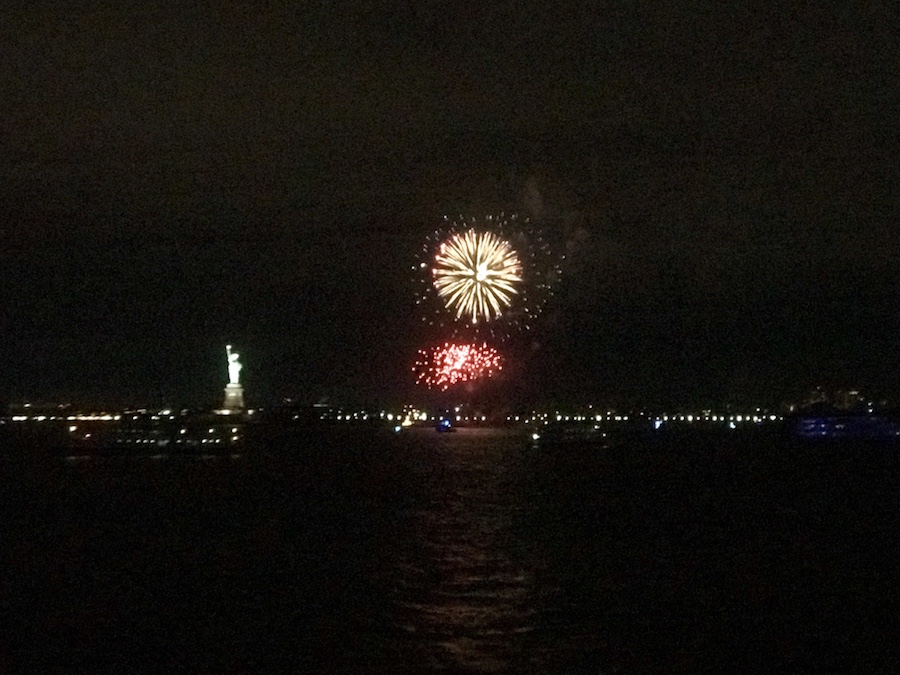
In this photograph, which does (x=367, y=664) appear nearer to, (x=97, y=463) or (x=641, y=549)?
(x=641, y=549)

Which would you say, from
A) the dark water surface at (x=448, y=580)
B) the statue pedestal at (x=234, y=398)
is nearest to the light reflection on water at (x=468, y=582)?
the dark water surface at (x=448, y=580)

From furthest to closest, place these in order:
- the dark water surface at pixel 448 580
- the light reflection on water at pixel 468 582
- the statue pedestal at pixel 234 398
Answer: the statue pedestal at pixel 234 398, the light reflection on water at pixel 468 582, the dark water surface at pixel 448 580

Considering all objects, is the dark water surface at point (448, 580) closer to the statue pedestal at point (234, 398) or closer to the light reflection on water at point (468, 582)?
the light reflection on water at point (468, 582)

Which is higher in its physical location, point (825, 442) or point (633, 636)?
point (825, 442)

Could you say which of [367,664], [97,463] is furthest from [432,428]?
[367,664]

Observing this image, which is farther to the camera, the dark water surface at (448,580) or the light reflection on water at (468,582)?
the light reflection on water at (468,582)
